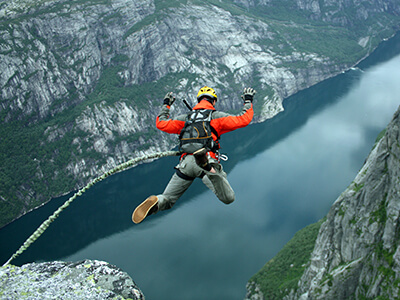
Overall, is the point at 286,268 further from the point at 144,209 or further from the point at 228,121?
the point at 144,209

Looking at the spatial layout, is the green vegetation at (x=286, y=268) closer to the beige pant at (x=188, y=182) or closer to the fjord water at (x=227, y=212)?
the fjord water at (x=227, y=212)

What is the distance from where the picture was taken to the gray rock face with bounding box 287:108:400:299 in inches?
1350

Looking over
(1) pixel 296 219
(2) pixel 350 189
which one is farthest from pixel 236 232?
(2) pixel 350 189

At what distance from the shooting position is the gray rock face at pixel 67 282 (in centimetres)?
585

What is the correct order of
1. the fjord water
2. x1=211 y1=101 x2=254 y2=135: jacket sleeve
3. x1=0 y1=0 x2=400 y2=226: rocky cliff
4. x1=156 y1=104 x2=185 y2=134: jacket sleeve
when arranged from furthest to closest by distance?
x1=0 y1=0 x2=400 y2=226: rocky cliff, the fjord water, x1=156 y1=104 x2=185 y2=134: jacket sleeve, x1=211 y1=101 x2=254 y2=135: jacket sleeve

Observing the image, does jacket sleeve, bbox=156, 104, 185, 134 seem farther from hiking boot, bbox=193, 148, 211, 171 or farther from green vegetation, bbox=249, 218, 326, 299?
green vegetation, bbox=249, 218, 326, 299

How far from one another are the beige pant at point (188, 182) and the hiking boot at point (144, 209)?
201 millimetres

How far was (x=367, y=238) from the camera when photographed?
130 ft

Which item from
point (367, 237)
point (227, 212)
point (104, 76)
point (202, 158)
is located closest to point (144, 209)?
point (202, 158)

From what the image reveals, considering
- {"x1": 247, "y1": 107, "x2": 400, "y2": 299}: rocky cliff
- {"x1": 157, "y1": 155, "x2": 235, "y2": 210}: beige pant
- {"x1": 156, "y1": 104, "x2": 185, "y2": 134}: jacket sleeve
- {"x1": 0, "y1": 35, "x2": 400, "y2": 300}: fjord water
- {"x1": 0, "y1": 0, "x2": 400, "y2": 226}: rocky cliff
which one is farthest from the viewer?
{"x1": 0, "y1": 0, "x2": 400, "y2": 226}: rocky cliff

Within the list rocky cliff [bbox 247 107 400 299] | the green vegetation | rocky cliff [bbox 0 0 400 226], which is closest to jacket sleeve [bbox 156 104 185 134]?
rocky cliff [bbox 247 107 400 299]

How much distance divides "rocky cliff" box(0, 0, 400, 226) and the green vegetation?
81308mm

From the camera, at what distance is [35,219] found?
99.3m

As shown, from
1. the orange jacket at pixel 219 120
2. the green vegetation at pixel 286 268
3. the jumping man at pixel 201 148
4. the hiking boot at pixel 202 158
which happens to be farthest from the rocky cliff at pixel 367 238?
the hiking boot at pixel 202 158
